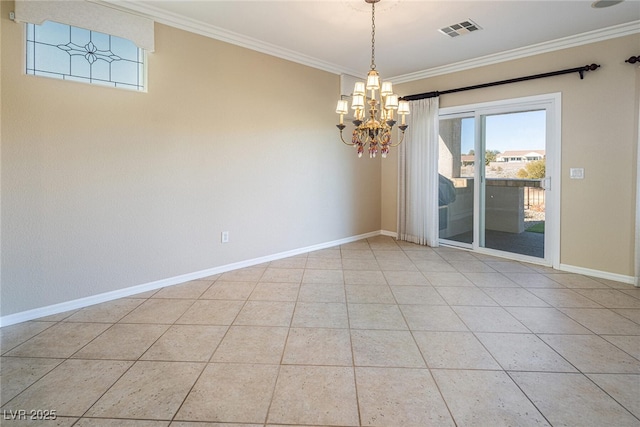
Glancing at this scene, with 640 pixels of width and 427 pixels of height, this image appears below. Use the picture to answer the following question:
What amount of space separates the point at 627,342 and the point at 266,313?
2.81 meters

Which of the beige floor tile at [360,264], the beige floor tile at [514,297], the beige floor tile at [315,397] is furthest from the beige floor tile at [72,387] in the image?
the beige floor tile at [514,297]

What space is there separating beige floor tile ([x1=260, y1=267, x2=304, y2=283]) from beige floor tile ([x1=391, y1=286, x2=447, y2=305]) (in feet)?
3.74

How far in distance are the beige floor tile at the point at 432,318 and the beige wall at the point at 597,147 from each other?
2321mm

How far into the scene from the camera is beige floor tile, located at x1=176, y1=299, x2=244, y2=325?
276 centimetres

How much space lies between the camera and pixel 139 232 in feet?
11.0

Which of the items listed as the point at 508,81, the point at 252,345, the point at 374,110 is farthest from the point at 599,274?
the point at 252,345

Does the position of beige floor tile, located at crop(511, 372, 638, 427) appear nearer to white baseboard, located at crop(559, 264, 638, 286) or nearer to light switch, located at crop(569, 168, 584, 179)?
white baseboard, located at crop(559, 264, 638, 286)

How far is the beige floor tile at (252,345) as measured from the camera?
Result: 221 cm

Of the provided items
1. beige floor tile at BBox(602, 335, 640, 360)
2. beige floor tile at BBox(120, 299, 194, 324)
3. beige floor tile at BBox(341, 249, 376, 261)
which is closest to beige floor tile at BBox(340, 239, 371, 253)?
beige floor tile at BBox(341, 249, 376, 261)

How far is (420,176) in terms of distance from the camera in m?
5.44

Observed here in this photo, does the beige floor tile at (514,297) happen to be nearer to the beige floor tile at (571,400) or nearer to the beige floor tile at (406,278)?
the beige floor tile at (406,278)

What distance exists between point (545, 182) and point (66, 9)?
5.49 m

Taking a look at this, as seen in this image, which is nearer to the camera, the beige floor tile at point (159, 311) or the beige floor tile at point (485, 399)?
the beige floor tile at point (485, 399)

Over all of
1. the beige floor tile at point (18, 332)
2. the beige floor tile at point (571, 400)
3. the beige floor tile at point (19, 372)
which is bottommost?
the beige floor tile at point (571, 400)
